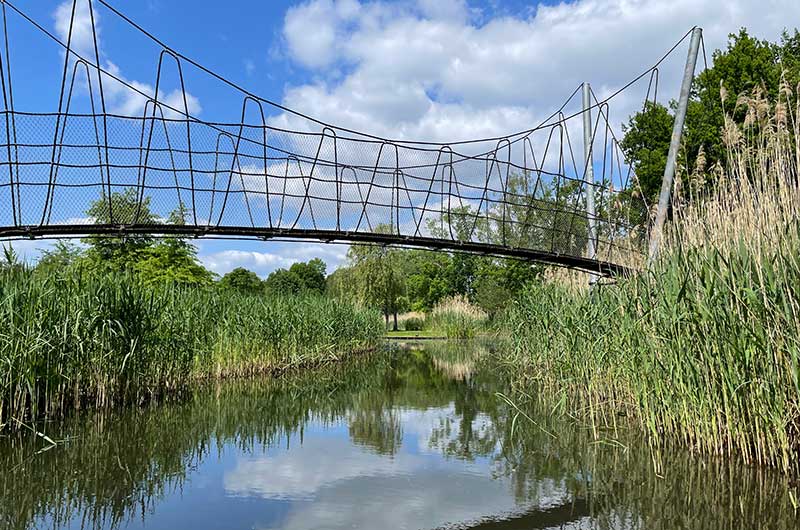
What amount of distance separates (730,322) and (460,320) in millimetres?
26004

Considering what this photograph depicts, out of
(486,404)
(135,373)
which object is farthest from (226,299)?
(486,404)

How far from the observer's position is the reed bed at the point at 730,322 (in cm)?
486

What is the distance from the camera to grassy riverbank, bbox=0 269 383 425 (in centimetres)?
708

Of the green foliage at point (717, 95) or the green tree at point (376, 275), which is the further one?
the green tree at point (376, 275)

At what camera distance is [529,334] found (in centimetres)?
1199

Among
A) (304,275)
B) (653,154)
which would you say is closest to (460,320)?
(653,154)

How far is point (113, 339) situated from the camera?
856cm

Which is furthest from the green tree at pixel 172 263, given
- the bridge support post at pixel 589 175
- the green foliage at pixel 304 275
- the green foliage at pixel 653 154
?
the green foliage at pixel 304 275

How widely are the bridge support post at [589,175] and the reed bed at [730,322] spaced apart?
6.28 meters

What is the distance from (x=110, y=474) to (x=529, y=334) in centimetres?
798

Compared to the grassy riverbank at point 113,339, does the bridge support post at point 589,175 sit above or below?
above

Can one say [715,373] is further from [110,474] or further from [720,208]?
[110,474]

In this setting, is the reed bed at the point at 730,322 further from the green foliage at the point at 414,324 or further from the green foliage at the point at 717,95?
the green foliage at the point at 414,324

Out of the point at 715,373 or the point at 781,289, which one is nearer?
the point at 781,289
